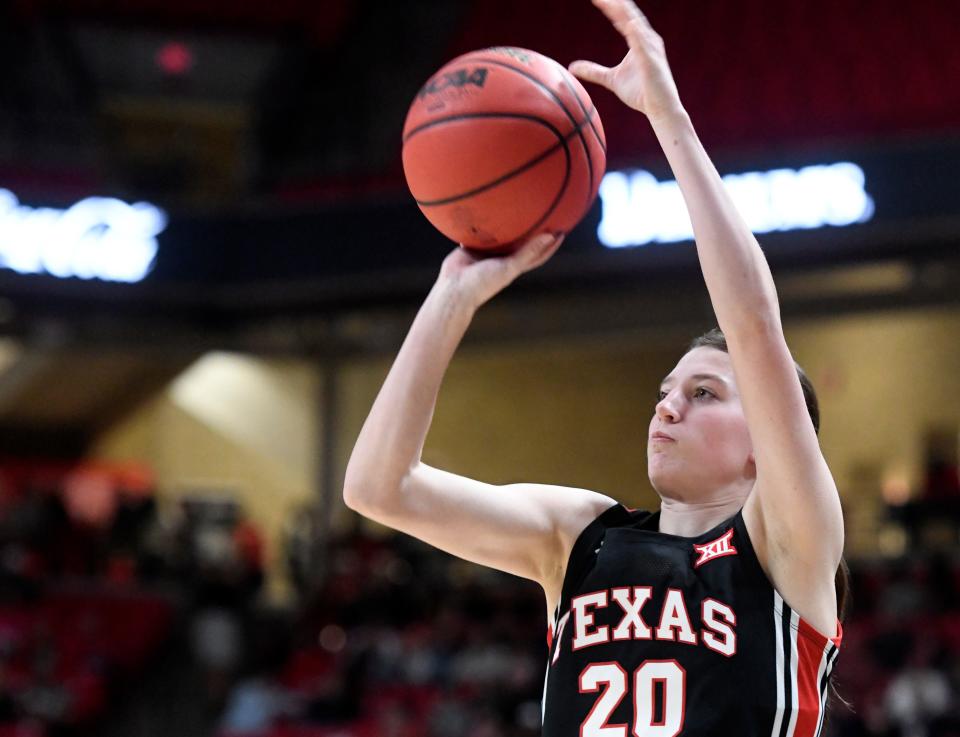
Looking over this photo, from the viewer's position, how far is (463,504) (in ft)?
6.63

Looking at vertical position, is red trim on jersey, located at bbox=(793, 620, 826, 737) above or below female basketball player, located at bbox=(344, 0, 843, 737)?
below

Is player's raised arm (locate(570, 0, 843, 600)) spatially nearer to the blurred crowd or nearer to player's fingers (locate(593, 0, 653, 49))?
player's fingers (locate(593, 0, 653, 49))

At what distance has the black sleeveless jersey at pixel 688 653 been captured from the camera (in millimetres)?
1812

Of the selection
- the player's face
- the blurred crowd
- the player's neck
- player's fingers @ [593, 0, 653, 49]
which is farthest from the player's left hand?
the blurred crowd

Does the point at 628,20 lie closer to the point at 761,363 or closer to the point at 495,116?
the point at 495,116

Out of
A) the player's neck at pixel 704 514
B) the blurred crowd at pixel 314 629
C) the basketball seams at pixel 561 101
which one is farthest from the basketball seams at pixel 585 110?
the blurred crowd at pixel 314 629

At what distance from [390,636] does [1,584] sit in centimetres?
384

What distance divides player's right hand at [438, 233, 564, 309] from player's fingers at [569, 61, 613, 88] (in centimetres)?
25

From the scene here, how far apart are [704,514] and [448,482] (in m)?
0.39

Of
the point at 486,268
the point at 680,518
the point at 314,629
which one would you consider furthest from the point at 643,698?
the point at 314,629

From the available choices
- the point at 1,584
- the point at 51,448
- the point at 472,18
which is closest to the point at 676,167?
the point at 472,18

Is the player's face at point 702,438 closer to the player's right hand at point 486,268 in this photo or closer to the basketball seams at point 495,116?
the player's right hand at point 486,268

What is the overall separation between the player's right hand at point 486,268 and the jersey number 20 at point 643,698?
566 mm

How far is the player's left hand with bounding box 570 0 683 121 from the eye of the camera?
1.83 metres
